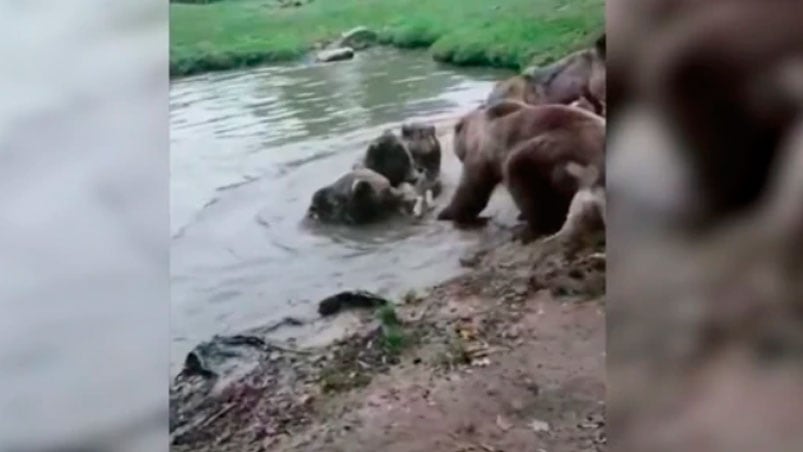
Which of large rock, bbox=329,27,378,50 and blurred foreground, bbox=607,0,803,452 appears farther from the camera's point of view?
large rock, bbox=329,27,378,50

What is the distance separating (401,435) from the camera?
1.27 meters

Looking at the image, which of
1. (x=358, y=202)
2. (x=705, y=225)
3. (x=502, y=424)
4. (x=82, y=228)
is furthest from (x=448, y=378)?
(x=82, y=228)

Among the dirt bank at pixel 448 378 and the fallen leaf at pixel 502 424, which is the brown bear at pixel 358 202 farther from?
the fallen leaf at pixel 502 424

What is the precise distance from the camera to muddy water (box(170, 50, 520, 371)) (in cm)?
130

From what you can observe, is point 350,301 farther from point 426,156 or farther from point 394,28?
point 394,28

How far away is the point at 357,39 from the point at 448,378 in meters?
0.49

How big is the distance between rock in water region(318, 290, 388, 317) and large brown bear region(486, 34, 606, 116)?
31cm

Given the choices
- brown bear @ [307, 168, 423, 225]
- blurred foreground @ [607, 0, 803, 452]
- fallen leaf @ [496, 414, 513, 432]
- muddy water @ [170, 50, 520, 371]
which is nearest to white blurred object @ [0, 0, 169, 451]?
muddy water @ [170, 50, 520, 371]

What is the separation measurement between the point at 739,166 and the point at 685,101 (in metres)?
0.11

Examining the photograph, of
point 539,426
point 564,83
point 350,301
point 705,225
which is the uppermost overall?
point 564,83

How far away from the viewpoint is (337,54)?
1.35 meters

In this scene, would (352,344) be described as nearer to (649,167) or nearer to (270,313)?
(270,313)

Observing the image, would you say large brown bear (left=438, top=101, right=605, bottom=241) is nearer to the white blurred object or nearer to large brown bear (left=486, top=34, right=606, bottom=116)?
large brown bear (left=486, top=34, right=606, bottom=116)

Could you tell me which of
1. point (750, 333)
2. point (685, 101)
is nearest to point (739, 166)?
point (685, 101)
